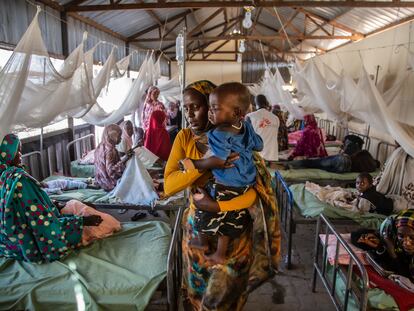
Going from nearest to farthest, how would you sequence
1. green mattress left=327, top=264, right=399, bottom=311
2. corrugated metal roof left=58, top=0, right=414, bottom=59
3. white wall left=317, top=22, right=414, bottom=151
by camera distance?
green mattress left=327, top=264, right=399, bottom=311, white wall left=317, top=22, right=414, bottom=151, corrugated metal roof left=58, top=0, right=414, bottom=59

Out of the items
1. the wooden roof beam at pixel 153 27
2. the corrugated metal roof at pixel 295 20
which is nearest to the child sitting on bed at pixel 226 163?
the corrugated metal roof at pixel 295 20

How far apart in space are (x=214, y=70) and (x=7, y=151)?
1592 centimetres

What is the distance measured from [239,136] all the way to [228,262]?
60 cm

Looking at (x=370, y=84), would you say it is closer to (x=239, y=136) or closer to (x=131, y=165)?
(x=131, y=165)

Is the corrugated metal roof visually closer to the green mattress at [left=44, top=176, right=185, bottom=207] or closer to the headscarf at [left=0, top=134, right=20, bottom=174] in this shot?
the green mattress at [left=44, top=176, right=185, bottom=207]

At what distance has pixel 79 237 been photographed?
2.58 meters

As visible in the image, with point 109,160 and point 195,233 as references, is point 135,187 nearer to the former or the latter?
point 109,160

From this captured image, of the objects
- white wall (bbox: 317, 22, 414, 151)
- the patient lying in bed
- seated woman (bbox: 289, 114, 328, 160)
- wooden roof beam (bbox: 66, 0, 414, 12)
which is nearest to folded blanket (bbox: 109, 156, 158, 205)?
the patient lying in bed

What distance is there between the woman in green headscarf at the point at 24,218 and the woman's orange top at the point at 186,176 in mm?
1283

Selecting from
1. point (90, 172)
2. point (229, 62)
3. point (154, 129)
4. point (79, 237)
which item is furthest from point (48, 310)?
point (229, 62)

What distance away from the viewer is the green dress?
2.28 meters

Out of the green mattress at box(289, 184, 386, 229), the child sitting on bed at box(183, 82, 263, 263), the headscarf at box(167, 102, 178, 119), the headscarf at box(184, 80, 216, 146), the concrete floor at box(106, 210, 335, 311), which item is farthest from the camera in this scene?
the headscarf at box(167, 102, 178, 119)

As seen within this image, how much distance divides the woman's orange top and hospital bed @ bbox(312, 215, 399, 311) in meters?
0.94

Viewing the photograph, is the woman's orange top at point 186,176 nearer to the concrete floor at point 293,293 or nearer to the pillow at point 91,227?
the pillow at point 91,227
